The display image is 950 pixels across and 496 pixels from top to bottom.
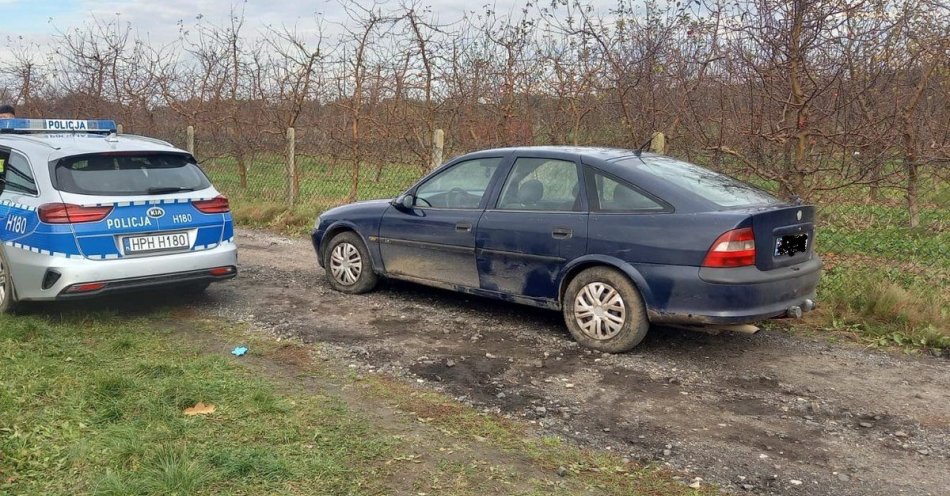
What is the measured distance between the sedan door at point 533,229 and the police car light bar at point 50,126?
4.33m

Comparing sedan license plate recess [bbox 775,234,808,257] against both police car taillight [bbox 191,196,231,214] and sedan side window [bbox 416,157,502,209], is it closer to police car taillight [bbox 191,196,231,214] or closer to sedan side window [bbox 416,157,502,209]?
sedan side window [bbox 416,157,502,209]

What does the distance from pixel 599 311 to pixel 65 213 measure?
3.98 meters

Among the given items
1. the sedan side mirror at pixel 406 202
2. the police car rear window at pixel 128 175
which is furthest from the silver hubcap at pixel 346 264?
the police car rear window at pixel 128 175

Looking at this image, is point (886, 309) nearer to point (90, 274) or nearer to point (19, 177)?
point (90, 274)

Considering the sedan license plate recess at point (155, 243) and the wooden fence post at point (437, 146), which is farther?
the wooden fence post at point (437, 146)

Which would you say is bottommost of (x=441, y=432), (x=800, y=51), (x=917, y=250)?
(x=441, y=432)

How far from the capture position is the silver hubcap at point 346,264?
23.2ft

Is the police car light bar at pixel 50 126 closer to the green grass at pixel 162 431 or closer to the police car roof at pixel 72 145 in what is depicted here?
the police car roof at pixel 72 145

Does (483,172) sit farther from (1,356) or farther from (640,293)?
(1,356)

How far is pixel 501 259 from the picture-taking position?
5.84 meters

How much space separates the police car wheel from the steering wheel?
348cm

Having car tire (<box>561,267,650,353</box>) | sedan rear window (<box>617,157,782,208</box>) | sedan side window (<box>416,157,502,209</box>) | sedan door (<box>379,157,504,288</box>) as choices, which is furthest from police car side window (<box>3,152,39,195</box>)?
sedan rear window (<box>617,157,782,208</box>)

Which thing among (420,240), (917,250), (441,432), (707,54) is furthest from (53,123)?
(917,250)

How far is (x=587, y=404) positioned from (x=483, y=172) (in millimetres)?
2491
